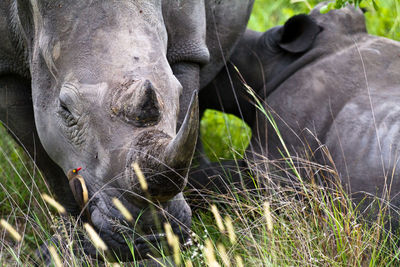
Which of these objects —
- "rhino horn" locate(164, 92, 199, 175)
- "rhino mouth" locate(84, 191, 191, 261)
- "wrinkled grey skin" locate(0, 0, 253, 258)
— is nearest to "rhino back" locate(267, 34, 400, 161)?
"wrinkled grey skin" locate(0, 0, 253, 258)

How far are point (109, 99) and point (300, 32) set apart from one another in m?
1.93

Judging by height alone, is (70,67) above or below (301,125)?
above

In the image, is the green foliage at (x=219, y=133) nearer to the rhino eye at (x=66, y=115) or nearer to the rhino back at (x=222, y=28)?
the rhino back at (x=222, y=28)

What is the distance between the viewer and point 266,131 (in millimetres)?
3850

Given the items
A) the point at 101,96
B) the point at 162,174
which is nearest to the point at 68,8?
the point at 101,96

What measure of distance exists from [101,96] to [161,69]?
0.84 ft

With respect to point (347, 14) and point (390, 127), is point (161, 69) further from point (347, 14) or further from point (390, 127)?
point (347, 14)

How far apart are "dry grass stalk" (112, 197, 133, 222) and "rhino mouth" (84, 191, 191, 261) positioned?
28 mm

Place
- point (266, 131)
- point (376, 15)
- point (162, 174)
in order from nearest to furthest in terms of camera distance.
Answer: point (162, 174)
point (266, 131)
point (376, 15)

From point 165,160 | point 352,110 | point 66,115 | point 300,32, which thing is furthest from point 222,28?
point 165,160

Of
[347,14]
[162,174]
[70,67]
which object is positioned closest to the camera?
[162,174]

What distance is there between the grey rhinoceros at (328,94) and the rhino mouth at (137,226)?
83 cm

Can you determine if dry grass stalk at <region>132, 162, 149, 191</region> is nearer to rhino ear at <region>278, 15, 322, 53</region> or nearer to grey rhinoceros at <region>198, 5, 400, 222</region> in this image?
grey rhinoceros at <region>198, 5, 400, 222</region>

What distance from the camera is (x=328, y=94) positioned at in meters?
3.96
